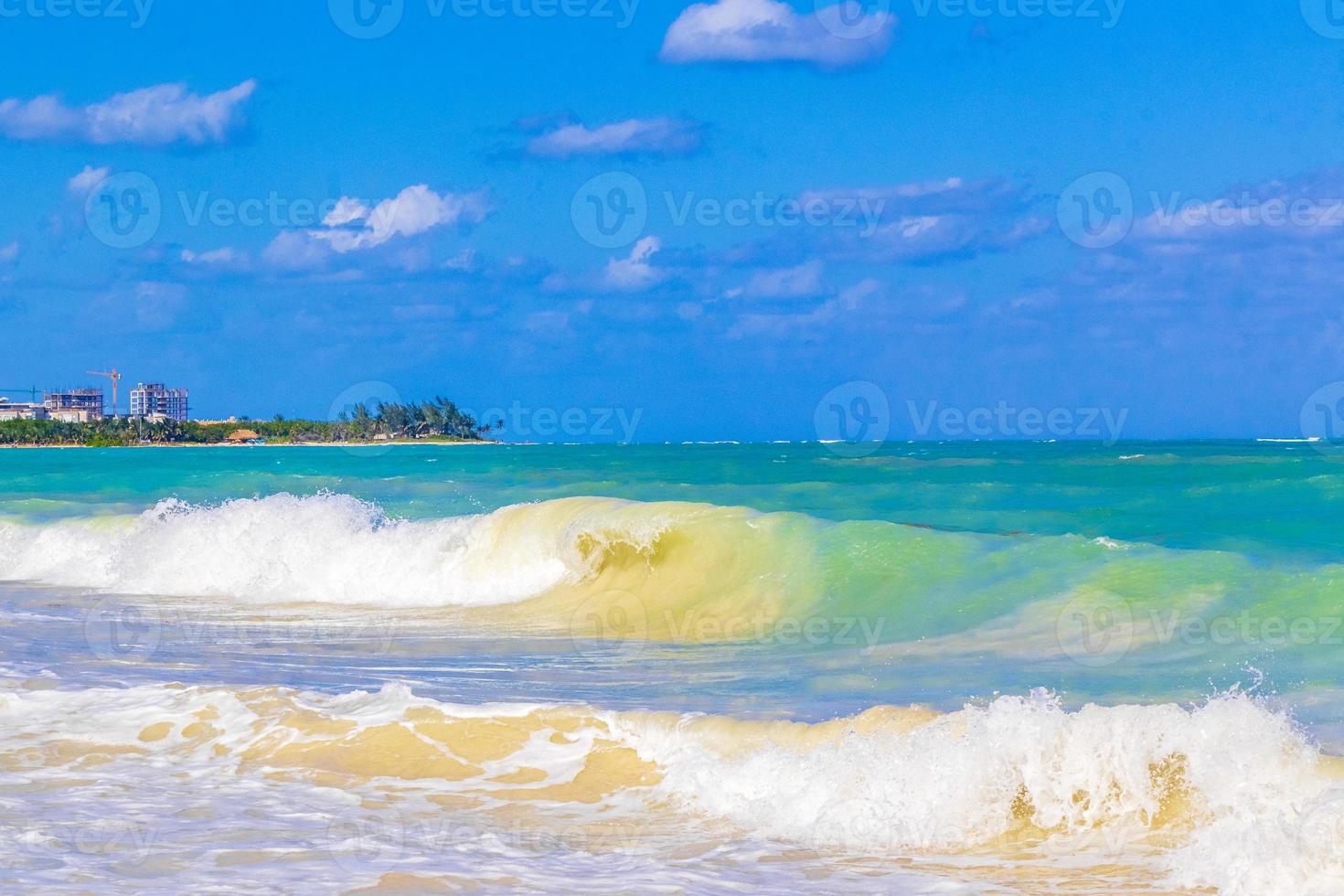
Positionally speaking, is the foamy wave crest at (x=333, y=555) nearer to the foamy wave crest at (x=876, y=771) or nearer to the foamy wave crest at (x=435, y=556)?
the foamy wave crest at (x=435, y=556)

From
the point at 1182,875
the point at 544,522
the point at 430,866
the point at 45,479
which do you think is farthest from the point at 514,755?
the point at 45,479

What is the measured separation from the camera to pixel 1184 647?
12.0m

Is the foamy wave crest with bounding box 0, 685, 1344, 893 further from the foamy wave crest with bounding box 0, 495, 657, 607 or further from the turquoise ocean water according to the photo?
the foamy wave crest with bounding box 0, 495, 657, 607

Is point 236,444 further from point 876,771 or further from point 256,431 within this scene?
point 876,771

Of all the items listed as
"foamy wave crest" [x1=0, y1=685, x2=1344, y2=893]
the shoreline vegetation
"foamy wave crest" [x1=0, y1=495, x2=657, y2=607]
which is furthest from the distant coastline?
"foamy wave crest" [x1=0, y1=685, x2=1344, y2=893]

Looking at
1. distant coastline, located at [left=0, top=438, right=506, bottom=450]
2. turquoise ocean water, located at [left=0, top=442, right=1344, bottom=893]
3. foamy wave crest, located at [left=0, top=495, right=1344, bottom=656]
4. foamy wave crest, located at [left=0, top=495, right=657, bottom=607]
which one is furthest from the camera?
distant coastline, located at [left=0, top=438, right=506, bottom=450]

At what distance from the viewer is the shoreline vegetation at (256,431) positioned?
163 meters

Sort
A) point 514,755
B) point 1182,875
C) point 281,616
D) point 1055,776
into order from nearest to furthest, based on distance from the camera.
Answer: point 1182,875 < point 1055,776 < point 514,755 < point 281,616

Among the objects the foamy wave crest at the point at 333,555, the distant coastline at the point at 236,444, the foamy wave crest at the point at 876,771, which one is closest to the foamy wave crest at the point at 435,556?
the foamy wave crest at the point at 333,555

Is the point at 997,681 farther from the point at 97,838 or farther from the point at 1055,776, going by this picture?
the point at 97,838

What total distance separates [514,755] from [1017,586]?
27.6 feet

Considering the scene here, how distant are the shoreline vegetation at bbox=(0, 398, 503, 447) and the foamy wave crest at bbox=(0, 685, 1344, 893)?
164795 millimetres

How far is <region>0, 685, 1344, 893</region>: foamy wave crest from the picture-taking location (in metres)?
6.61

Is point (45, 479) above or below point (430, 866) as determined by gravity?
above
